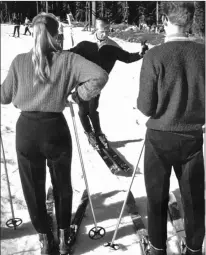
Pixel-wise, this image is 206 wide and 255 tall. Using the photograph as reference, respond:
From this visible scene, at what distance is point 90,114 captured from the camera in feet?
14.6

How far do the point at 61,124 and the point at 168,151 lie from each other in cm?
73

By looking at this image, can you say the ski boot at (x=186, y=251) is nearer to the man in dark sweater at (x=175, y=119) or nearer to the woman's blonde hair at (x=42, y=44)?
the man in dark sweater at (x=175, y=119)

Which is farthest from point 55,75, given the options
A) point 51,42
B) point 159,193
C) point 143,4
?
point 143,4

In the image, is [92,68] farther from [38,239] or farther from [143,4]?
[143,4]

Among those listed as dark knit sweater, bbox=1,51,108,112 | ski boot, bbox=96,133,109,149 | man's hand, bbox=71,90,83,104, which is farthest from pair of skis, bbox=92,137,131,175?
dark knit sweater, bbox=1,51,108,112

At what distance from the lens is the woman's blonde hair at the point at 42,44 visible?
76.0 inches

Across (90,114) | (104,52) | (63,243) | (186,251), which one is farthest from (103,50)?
(186,251)

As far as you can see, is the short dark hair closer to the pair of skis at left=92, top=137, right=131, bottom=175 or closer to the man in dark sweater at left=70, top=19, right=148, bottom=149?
the man in dark sweater at left=70, top=19, right=148, bottom=149

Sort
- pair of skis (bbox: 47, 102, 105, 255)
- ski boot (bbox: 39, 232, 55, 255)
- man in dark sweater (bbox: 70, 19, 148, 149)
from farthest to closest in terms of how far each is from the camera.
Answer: man in dark sweater (bbox: 70, 19, 148, 149) → pair of skis (bbox: 47, 102, 105, 255) → ski boot (bbox: 39, 232, 55, 255)

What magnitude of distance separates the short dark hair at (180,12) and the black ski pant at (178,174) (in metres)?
0.66

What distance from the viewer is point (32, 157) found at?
7.20ft

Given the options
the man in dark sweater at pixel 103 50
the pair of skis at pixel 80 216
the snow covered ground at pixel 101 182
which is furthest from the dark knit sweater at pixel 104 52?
the pair of skis at pixel 80 216

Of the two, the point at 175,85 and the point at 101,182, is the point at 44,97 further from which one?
the point at 101,182

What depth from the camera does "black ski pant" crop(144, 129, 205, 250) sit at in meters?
2.01
